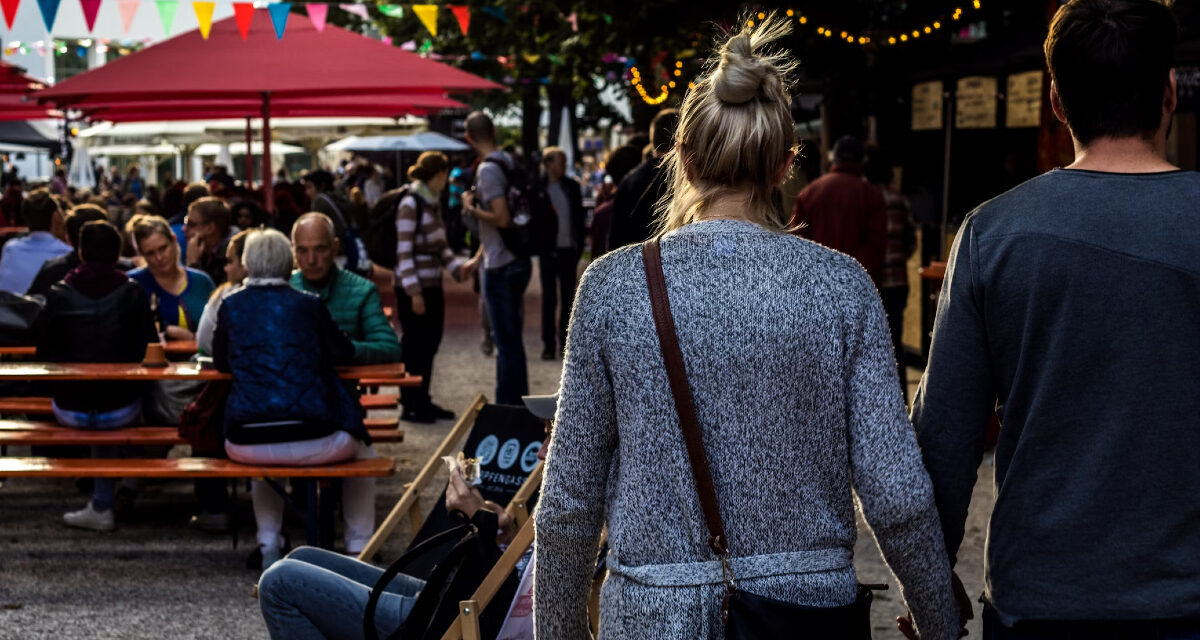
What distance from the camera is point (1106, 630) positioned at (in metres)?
2.46

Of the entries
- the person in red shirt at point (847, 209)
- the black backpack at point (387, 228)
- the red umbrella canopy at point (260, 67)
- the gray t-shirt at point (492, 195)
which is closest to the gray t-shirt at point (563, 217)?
the black backpack at point (387, 228)

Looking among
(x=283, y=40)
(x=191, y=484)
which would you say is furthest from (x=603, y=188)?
(x=191, y=484)

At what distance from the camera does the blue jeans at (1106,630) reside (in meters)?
2.43

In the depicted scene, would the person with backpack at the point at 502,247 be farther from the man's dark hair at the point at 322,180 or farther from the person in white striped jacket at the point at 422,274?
the man's dark hair at the point at 322,180

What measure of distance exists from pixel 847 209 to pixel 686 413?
7.29 m

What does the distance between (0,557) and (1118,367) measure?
5.82 m

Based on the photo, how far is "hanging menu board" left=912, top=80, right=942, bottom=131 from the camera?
1323 cm

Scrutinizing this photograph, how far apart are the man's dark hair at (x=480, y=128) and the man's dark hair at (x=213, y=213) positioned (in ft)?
5.25

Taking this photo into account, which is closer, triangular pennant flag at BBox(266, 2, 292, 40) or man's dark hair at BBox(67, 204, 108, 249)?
man's dark hair at BBox(67, 204, 108, 249)

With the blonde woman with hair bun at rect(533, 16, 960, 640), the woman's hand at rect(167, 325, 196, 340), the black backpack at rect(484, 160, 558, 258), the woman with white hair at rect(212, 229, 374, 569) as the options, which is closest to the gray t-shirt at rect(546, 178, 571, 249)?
the black backpack at rect(484, 160, 558, 258)

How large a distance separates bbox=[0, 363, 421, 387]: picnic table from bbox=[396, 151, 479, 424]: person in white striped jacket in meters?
2.86

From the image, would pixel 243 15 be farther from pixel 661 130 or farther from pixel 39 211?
pixel 661 130

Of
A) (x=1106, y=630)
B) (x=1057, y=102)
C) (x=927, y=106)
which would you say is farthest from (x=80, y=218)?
Answer: (x=1106, y=630)

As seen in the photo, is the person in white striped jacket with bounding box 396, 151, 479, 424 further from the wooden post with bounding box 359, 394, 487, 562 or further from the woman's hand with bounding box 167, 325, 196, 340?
the wooden post with bounding box 359, 394, 487, 562
